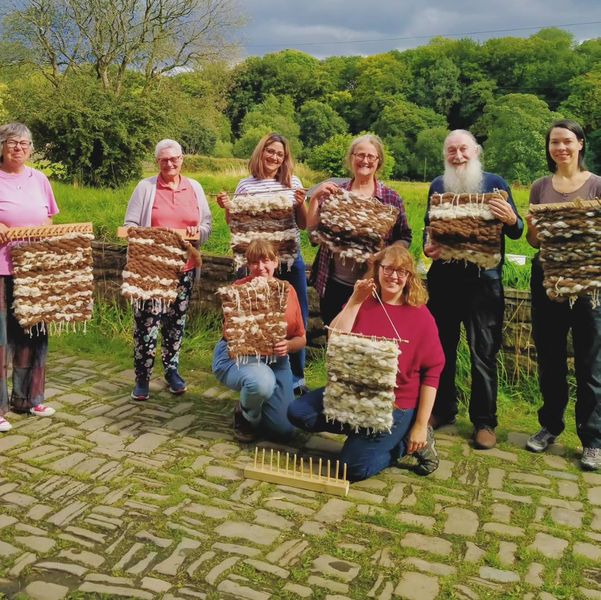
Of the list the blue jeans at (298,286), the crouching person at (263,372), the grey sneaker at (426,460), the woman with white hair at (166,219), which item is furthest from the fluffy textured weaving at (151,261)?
the grey sneaker at (426,460)

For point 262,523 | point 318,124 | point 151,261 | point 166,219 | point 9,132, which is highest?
point 318,124

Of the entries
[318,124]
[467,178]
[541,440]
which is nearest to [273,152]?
[467,178]

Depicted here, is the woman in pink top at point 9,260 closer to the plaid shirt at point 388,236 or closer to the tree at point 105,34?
the plaid shirt at point 388,236

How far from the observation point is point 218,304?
630 cm

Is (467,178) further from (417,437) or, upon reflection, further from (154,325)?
(154,325)

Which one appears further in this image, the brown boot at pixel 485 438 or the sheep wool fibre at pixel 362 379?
the brown boot at pixel 485 438

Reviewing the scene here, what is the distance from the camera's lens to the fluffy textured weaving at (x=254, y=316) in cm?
381

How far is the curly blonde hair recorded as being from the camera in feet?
11.5

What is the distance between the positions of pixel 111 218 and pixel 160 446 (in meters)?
4.42

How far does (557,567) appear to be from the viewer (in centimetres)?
281

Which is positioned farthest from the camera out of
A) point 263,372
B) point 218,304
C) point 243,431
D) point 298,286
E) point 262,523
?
point 218,304

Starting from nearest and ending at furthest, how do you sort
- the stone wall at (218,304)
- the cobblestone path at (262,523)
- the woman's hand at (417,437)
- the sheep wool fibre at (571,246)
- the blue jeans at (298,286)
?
the cobblestone path at (262,523) < the sheep wool fibre at (571,246) < the woman's hand at (417,437) < the blue jeans at (298,286) < the stone wall at (218,304)

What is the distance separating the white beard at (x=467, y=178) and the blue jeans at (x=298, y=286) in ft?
4.06

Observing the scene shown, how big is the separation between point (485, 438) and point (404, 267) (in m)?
1.38
